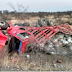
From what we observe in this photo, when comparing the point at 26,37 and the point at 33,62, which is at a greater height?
the point at 26,37

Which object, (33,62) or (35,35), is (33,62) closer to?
(33,62)

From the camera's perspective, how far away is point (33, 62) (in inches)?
201

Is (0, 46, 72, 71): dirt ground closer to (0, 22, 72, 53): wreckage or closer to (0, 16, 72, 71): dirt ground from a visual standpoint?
(0, 16, 72, 71): dirt ground

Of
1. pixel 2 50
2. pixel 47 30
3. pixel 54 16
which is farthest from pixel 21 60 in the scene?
pixel 54 16

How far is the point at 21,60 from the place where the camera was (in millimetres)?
5203

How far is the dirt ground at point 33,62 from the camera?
4629 millimetres

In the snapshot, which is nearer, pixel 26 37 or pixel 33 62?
pixel 33 62

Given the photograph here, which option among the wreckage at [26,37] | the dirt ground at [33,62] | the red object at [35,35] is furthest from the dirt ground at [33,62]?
the red object at [35,35]

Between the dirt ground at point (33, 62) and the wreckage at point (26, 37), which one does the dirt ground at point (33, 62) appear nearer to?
the dirt ground at point (33, 62)

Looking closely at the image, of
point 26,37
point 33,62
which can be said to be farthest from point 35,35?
point 33,62

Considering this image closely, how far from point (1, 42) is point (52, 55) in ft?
9.00

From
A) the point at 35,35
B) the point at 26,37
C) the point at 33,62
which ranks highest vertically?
the point at 35,35

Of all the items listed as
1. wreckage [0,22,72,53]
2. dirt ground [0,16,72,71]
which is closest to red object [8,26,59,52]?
wreckage [0,22,72,53]

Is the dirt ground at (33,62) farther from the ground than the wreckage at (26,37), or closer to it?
closer to it
